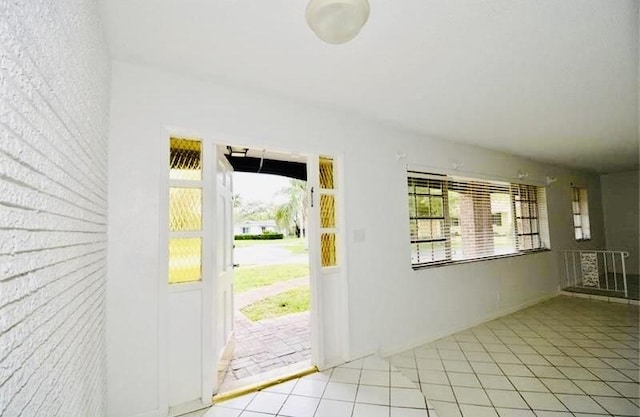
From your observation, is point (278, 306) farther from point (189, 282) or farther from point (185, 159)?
point (185, 159)

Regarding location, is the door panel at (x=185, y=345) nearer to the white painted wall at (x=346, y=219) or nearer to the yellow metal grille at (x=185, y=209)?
the white painted wall at (x=346, y=219)

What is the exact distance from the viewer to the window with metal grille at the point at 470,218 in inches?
137

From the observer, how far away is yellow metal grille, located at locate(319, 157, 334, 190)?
276 cm

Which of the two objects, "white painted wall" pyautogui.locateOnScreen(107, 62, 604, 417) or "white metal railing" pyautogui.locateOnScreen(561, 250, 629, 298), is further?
"white metal railing" pyautogui.locateOnScreen(561, 250, 629, 298)

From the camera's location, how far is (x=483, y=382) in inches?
94.0

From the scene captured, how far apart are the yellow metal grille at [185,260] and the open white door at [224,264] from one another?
24 centimetres

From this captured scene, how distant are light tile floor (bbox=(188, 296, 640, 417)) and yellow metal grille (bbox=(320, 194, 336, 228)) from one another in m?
1.35

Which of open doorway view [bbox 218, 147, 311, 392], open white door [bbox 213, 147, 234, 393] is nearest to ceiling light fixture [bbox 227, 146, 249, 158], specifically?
open doorway view [bbox 218, 147, 311, 392]

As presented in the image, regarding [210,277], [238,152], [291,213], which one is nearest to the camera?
[210,277]

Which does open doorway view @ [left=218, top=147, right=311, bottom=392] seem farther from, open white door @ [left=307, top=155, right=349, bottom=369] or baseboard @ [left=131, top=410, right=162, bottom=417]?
baseboard @ [left=131, top=410, right=162, bottom=417]

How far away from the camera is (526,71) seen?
2.09 meters

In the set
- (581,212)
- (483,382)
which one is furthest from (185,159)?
(581,212)

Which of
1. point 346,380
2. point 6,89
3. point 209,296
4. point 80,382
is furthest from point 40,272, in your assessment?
point 346,380

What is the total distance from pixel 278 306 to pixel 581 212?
23.0 ft
